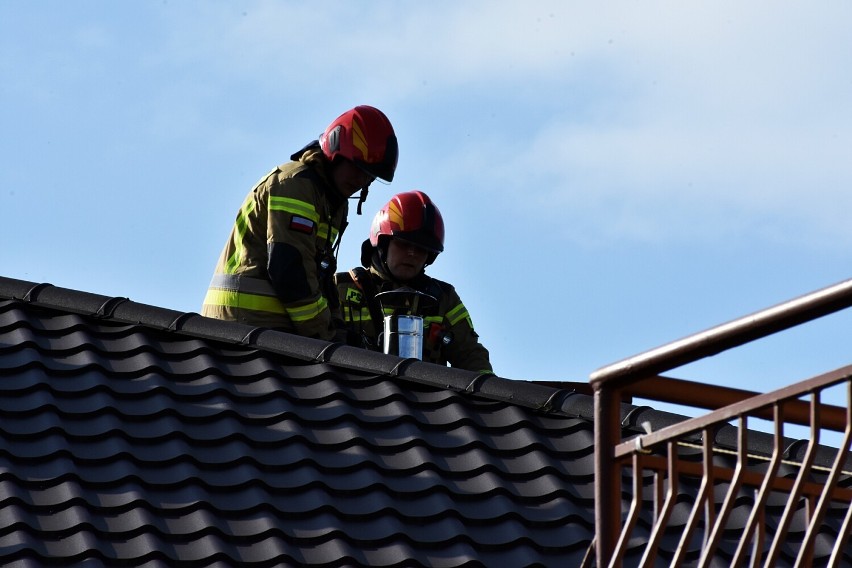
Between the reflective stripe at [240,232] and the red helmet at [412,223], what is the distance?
119 cm

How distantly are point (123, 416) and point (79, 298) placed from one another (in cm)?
116

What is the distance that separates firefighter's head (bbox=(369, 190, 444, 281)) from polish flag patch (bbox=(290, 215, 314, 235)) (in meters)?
1.15

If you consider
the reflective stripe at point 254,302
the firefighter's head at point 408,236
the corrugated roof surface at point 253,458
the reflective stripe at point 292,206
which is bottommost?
the corrugated roof surface at point 253,458

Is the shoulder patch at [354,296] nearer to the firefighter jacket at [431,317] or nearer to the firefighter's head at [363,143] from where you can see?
the firefighter jacket at [431,317]

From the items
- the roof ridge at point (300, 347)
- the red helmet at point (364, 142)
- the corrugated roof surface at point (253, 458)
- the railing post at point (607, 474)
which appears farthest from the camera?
the red helmet at point (364, 142)

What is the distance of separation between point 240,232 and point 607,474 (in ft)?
13.2

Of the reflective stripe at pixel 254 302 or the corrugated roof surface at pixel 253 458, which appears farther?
the reflective stripe at pixel 254 302

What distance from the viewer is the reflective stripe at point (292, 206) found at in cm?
768

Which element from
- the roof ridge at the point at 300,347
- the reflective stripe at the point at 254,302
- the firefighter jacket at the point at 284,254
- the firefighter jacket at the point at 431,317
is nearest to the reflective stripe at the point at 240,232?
the firefighter jacket at the point at 284,254

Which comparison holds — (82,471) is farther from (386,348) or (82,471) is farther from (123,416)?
(386,348)

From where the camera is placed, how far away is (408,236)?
8758mm

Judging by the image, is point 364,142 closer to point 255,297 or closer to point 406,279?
point 255,297

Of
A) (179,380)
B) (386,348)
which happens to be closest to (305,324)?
(386,348)

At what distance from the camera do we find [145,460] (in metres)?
6.15
